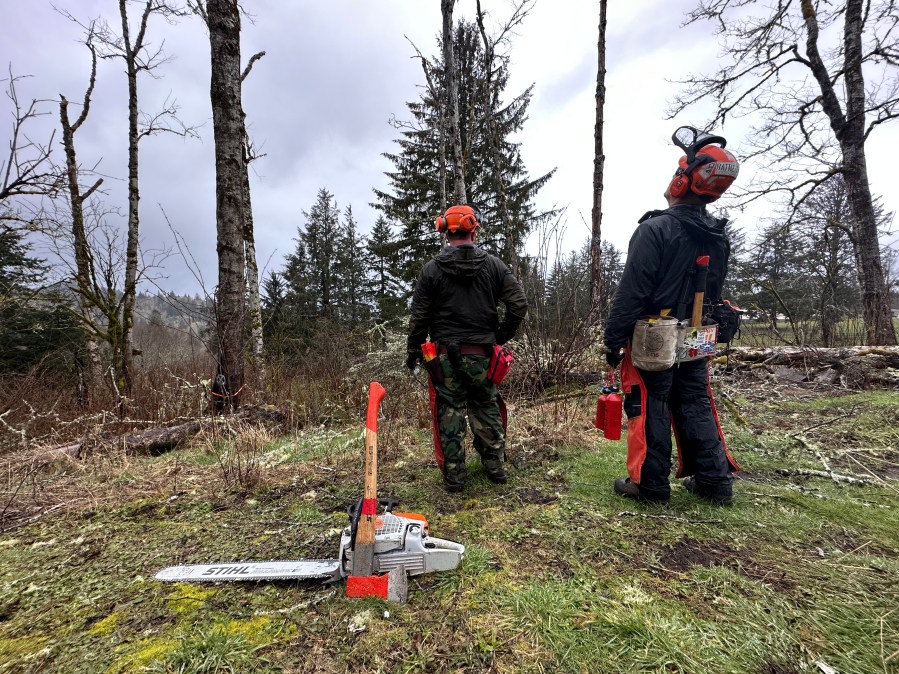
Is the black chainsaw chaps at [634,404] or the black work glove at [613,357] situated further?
the black work glove at [613,357]

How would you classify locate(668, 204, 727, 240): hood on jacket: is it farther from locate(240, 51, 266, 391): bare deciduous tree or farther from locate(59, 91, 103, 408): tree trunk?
locate(59, 91, 103, 408): tree trunk

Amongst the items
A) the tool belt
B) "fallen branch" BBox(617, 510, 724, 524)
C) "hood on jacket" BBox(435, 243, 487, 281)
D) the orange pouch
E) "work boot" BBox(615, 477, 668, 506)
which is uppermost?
"hood on jacket" BBox(435, 243, 487, 281)

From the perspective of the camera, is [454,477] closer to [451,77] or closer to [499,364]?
[499,364]

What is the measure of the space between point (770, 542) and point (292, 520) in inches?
116

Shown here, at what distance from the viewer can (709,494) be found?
2521 millimetres

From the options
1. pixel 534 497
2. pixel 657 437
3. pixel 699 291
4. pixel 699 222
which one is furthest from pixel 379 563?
pixel 699 222

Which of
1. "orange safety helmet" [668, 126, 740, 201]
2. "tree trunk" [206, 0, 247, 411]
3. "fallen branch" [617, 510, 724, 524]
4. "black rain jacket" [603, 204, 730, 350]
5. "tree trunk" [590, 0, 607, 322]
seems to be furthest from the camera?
"tree trunk" [590, 0, 607, 322]

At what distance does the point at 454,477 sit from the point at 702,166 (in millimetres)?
2885

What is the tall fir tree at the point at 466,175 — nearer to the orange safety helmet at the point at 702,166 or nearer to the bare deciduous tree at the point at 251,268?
the bare deciduous tree at the point at 251,268

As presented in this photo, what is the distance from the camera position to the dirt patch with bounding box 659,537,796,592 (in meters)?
1.66

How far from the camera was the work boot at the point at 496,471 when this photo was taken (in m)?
3.02

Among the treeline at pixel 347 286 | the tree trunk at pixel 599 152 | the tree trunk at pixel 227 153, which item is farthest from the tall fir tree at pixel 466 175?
the tree trunk at pixel 227 153

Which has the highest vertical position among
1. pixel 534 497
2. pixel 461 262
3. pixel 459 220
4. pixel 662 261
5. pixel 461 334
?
pixel 459 220

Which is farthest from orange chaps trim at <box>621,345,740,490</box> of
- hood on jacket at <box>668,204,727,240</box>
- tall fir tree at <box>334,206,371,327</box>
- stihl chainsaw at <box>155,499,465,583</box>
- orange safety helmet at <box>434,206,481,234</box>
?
tall fir tree at <box>334,206,371,327</box>
